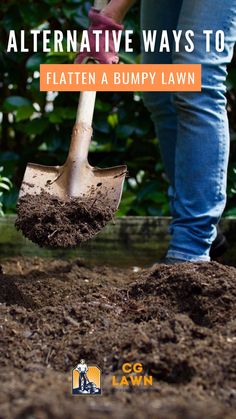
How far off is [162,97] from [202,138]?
550mm

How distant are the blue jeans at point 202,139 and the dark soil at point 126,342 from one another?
347 mm

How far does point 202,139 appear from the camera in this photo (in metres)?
2.71

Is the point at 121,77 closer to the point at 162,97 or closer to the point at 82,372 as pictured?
the point at 162,97

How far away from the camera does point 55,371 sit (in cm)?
185

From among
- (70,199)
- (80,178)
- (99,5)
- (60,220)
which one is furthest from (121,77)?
(60,220)

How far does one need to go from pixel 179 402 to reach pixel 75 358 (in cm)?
47

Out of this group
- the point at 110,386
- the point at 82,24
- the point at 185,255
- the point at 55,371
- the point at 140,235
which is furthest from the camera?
the point at 82,24

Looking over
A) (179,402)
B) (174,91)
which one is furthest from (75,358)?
(174,91)

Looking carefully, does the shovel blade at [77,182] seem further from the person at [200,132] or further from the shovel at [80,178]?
the person at [200,132]

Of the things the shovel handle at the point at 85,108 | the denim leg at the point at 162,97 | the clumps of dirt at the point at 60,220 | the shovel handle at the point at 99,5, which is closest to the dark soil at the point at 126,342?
the clumps of dirt at the point at 60,220

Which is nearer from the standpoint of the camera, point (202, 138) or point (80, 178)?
point (202, 138)

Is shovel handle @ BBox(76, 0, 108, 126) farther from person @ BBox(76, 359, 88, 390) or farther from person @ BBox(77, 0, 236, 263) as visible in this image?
person @ BBox(76, 359, 88, 390)

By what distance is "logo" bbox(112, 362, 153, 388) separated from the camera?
1701 mm

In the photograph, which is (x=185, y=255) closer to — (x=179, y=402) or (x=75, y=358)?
(x=75, y=358)
